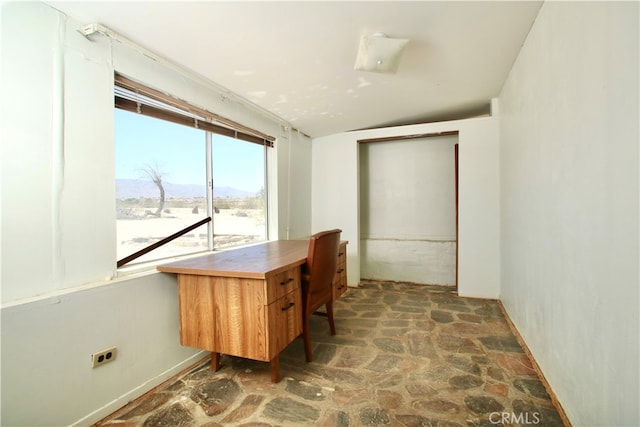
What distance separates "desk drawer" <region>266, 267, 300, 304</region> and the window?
0.96 m

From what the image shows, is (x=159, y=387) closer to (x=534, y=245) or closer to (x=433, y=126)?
(x=534, y=245)

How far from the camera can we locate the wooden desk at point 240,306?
5.24ft

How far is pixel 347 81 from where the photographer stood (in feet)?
7.98

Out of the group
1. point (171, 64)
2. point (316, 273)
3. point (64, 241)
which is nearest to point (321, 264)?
point (316, 273)

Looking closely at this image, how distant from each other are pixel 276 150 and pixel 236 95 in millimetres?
883

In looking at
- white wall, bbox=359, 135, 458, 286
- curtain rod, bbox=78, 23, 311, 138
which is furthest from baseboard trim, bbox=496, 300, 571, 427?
curtain rod, bbox=78, 23, 311, 138

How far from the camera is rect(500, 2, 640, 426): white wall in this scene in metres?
0.93

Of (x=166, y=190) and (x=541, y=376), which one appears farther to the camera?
(x=166, y=190)

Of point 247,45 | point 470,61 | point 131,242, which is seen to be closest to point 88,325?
point 131,242

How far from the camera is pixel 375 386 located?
5.71 ft

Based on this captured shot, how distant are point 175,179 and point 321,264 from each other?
1.33 m

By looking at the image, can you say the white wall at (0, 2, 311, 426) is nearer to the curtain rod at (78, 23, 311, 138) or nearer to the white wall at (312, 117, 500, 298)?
A: the curtain rod at (78, 23, 311, 138)

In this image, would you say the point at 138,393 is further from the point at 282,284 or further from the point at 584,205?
the point at 584,205

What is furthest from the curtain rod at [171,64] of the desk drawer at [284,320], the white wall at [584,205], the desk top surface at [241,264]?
the white wall at [584,205]
